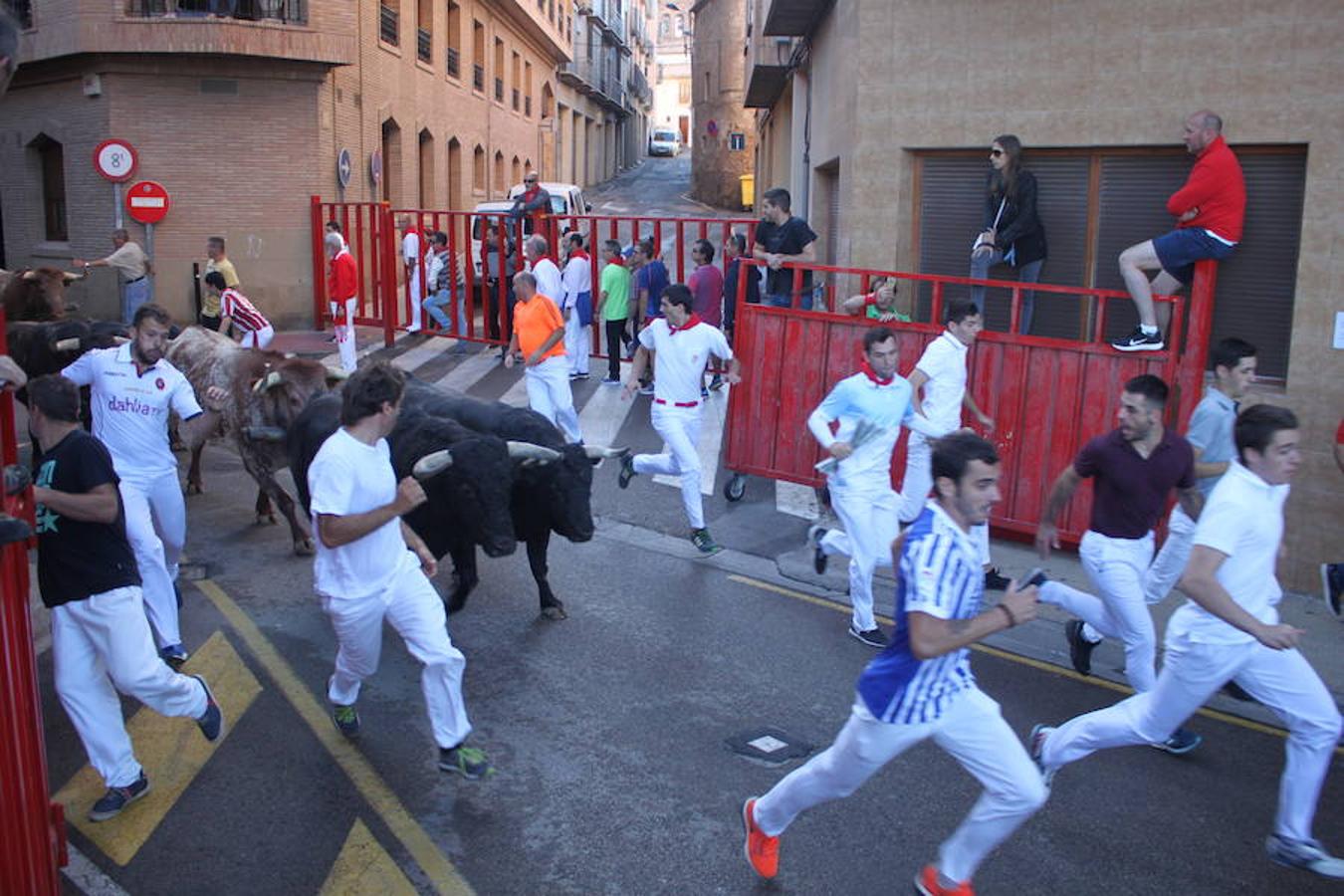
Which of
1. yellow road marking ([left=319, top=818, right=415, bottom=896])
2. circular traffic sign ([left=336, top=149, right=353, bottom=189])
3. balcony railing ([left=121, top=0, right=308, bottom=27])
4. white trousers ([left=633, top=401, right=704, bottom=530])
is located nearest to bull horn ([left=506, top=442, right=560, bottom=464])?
white trousers ([left=633, top=401, right=704, bottom=530])

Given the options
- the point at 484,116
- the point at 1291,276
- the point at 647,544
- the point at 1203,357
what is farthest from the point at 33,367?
the point at 484,116

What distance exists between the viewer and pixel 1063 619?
833 cm

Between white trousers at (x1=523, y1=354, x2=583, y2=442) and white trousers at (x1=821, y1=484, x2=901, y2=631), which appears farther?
white trousers at (x1=523, y1=354, x2=583, y2=442)

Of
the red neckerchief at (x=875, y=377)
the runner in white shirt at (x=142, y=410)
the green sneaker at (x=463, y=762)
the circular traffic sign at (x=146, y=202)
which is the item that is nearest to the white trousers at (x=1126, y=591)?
the red neckerchief at (x=875, y=377)

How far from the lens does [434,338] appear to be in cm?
2014

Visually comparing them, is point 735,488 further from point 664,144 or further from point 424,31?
point 664,144

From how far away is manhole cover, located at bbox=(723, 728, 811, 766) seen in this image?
19.7 ft

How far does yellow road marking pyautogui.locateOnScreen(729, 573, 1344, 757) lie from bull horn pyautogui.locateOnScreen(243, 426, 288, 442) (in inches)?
140

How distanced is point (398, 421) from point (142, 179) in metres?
17.0

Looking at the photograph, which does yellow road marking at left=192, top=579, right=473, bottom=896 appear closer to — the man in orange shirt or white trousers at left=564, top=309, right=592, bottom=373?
the man in orange shirt

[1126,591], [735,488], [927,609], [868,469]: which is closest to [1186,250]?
[868,469]

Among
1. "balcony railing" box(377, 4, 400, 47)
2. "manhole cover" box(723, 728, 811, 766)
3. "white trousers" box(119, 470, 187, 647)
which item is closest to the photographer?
"manhole cover" box(723, 728, 811, 766)

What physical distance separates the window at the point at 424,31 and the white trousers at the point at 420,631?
85.7 feet

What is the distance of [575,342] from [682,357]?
7.20 metres
